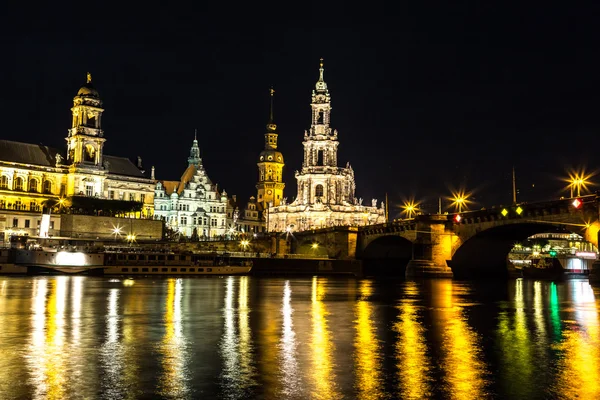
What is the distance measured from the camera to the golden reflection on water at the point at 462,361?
15.7 meters

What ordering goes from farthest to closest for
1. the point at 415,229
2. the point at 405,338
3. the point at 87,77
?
the point at 87,77 → the point at 415,229 → the point at 405,338

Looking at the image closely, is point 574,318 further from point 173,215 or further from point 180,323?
point 173,215

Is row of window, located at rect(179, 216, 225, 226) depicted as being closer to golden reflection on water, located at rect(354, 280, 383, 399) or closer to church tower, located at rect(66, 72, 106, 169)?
church tower, located at rect(66, 72, 106, 169)

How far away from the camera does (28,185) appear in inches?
5778

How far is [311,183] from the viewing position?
180625 mm

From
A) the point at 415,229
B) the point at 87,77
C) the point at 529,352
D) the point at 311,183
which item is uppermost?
the point at 87,77

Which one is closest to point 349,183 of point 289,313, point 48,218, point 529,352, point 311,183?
point 311,183

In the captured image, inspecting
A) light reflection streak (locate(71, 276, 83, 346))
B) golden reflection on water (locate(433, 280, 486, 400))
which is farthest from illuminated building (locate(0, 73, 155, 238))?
golden reflection on water (locate(433, 280, 486, 400))

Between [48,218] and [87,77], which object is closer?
[48,218]

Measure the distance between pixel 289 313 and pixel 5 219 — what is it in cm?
11607

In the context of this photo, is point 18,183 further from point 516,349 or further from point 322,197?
point 516,349

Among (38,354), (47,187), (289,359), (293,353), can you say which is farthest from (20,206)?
(289,359)

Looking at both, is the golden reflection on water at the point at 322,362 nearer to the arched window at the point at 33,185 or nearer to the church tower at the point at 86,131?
the arched window at the point at 33,185

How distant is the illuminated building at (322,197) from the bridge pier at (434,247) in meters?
83.7
